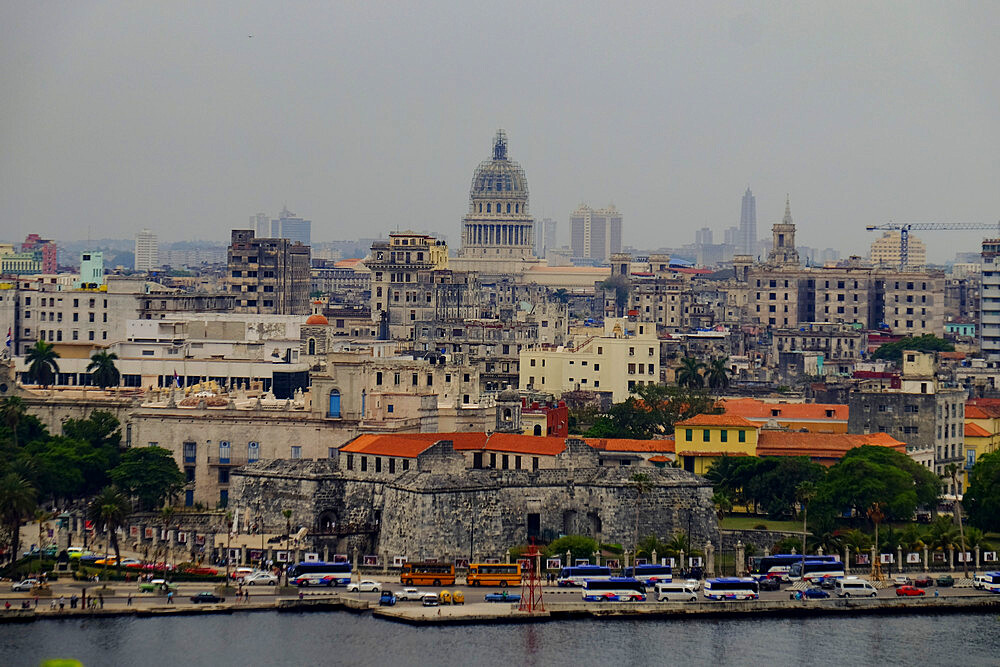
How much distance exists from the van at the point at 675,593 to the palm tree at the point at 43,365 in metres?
58.0

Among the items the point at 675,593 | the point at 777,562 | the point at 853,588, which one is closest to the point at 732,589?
the point at 675,593

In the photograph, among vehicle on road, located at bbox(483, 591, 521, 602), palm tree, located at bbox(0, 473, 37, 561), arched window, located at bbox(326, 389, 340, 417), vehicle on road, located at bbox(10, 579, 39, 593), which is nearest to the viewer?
vehicle on road, located at bbox(483, 591, 521, 602)

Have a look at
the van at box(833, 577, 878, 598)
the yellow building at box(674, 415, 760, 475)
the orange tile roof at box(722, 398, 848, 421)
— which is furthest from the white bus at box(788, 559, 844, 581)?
the orange tile roof at box(722, 398, 848, 421)

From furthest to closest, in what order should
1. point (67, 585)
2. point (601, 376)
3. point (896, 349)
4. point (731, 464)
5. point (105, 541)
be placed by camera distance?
point (896, 349)
point (601, 376)
point (731, 464)
point (105, 541)
point (67, 585)

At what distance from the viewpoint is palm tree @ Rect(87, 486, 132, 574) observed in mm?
94312

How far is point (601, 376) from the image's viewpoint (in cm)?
14838

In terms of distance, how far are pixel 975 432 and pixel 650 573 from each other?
36.7m

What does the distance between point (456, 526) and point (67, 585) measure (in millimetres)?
15934

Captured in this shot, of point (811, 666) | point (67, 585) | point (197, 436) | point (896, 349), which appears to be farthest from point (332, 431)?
point (896, 349)

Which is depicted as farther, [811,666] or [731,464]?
[731,464]

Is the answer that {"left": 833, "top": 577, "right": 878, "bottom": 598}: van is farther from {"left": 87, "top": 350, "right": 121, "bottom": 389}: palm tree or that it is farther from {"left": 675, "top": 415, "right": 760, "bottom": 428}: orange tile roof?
{"left": 87, "top": 350, "right": 121, "bottom": 389}: palm tree

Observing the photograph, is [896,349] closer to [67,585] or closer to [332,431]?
[332,431]

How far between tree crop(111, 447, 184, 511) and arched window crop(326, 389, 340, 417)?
7979 mm

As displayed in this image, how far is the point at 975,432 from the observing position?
122m
